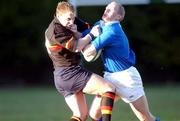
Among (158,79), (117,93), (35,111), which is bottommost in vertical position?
(158,79)

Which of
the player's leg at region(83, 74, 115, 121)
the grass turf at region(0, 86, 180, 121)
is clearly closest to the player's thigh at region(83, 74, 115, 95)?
the player's leg at region(83, 74, 115, 121)

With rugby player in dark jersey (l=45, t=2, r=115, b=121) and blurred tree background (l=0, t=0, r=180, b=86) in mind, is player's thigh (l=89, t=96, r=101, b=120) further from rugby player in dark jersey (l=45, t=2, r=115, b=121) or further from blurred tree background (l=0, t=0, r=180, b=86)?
blurred tree background (l=0, t=0, r=180, b=86)

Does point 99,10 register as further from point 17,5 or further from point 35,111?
point 35,111

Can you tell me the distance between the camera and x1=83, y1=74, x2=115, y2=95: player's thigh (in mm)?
8438

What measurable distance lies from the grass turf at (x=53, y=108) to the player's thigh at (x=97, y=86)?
12.6 ft

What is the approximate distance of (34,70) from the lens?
2603 cm

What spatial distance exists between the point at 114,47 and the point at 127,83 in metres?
0.40

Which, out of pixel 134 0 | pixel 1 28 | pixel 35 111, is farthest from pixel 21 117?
pixel 1 28

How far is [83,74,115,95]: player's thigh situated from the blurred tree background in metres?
17.0

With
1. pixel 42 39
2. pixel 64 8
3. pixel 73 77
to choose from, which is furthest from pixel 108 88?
pixel 42 39

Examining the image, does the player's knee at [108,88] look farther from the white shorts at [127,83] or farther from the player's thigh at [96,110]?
the player's thigh at [96,110]

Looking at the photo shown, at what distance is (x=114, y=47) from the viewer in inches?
337

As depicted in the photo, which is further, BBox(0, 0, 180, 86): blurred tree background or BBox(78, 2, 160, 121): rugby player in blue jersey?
BBox(0, 0, 180, 86): blurred tree background

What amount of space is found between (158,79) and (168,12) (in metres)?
2.42
